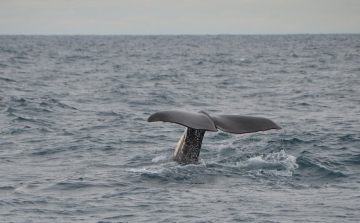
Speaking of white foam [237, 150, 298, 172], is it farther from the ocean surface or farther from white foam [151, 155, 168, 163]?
white foam [151, 155, 168, 163]

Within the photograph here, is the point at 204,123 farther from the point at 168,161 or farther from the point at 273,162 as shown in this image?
the point at 273,162

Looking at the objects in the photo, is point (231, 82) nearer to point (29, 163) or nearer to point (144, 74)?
point (144, 74)

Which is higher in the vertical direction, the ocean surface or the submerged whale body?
the submerged whale body

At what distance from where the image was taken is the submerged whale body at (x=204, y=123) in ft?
30.1

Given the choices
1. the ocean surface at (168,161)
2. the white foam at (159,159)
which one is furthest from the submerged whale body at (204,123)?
the white foam at (159,159)

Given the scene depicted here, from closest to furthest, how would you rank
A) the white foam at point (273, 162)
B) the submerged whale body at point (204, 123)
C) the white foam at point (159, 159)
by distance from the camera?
the submerged whale body at point (204, 123), the white foam at point (273, 162), the white foam at point (159, 159)

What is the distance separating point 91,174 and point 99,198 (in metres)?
1.81

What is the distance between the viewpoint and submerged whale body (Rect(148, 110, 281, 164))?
917 centimetres

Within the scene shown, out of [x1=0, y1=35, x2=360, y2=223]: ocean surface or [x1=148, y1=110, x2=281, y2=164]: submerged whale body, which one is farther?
[x1=0, y1=35, x2=360, y2=223]: ocean surface

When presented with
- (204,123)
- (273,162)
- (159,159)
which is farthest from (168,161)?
(204,123)

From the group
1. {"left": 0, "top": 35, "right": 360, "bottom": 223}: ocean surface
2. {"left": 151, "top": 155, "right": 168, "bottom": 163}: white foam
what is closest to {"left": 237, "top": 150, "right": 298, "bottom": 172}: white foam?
{"left": 0, "top": 35, "right": 360, "bottom": 223}: ocean surface

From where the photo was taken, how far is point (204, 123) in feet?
31.6

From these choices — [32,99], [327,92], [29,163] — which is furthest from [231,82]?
[29,163]

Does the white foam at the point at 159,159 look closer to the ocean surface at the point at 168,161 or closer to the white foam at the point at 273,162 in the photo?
the ocean surface at the point at 168,161
